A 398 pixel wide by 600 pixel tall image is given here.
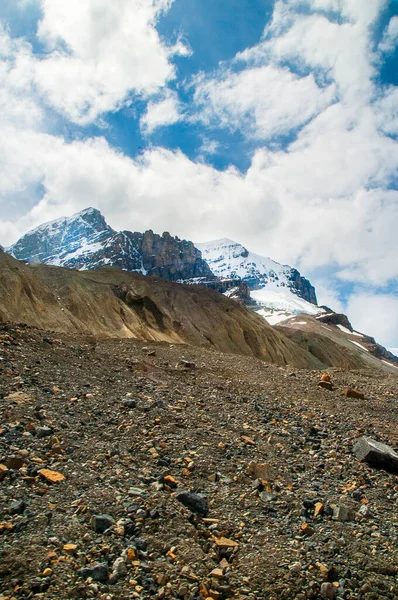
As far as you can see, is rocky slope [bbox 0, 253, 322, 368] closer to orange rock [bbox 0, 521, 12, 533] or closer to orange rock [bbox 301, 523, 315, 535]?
orange rock [bbox 0, 521, 12, 533]

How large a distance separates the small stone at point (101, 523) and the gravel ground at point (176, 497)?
2cm

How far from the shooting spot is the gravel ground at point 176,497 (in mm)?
5215

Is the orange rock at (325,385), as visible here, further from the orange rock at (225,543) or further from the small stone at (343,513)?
the orange rock at (225,543)

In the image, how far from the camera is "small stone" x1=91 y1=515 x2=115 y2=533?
5737mm

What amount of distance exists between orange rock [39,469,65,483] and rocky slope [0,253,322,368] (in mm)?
43243

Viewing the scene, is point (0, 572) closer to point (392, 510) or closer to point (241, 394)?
Answer: point (392, 510)

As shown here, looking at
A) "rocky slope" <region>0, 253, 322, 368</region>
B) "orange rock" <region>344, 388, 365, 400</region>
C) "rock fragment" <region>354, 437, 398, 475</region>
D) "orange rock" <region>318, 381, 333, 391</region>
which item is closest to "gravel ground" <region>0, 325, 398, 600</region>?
"rock fragment" <region>354, 437, 398, 475</region>

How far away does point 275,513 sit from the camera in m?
6.92

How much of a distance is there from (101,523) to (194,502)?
1668 mm

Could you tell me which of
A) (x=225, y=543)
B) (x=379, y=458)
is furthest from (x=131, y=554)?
(x=379, y=458)

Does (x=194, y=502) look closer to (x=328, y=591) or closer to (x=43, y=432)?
(x=328, y=591)

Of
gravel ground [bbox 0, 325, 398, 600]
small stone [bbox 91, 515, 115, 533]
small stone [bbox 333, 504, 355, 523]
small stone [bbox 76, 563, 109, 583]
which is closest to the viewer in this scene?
small stone [bbox 76, 563, 109, 583]

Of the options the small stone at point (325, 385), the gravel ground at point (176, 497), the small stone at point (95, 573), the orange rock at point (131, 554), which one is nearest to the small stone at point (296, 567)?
the gravel ground at point (176, 497)

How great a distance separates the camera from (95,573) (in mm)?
4988
